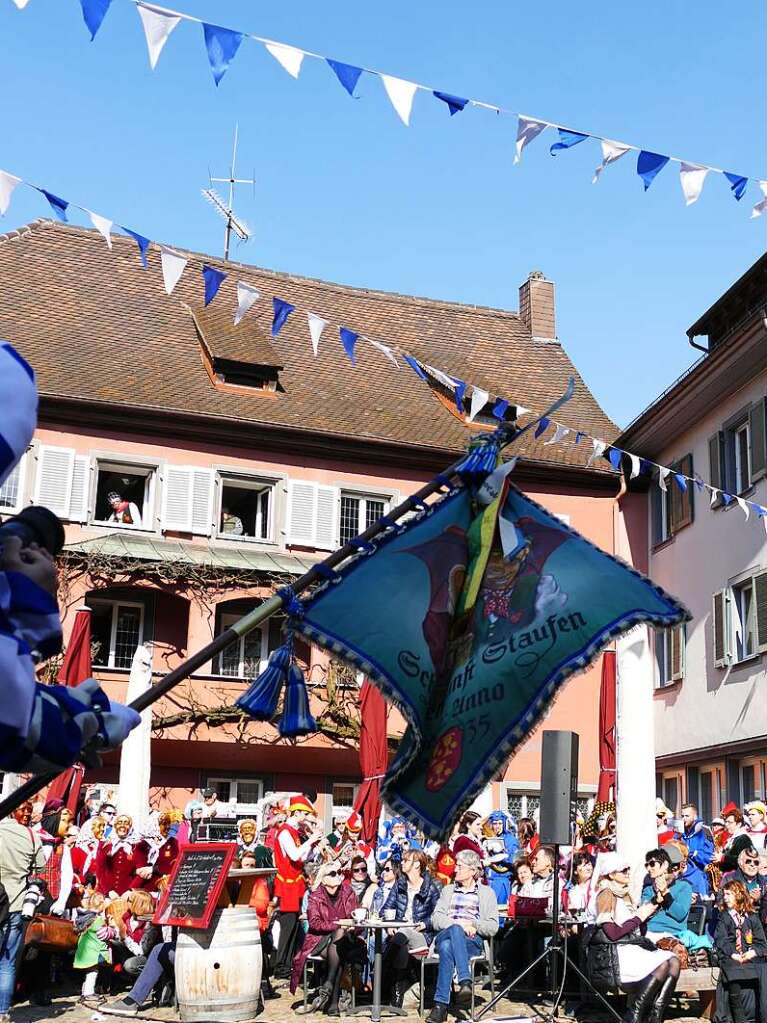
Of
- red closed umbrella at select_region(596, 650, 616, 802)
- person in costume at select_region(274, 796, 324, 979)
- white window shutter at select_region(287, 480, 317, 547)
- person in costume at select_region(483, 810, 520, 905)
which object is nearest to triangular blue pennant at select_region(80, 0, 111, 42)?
person in costume at select_region(274, 796, 324, 979)

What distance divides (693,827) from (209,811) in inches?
243

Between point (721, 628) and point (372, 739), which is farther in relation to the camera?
point (721, 628)

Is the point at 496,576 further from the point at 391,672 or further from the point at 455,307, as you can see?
the point at 455,307

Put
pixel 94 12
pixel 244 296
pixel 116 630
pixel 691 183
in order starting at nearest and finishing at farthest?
pixel 94 12 → pixel 691 183 → pixel 244 296 → pixel 116 630

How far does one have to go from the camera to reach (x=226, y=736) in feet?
84.4

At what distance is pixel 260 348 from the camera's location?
29.2 metres

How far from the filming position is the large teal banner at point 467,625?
6422 mm

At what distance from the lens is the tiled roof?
27.6 meters

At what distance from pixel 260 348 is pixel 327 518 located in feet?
13.3

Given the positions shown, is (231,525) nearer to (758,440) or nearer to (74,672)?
(74,672)

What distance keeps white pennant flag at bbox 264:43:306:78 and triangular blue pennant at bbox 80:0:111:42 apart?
1.29 metres

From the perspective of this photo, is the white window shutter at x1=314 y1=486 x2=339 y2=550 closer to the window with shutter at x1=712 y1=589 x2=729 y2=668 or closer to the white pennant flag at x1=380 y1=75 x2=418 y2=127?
the window with shutter at x1=712 y1=589 x2=729 y2=668

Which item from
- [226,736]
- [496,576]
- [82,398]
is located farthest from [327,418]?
[496,576]

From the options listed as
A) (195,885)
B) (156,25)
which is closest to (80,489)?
(195,885)
